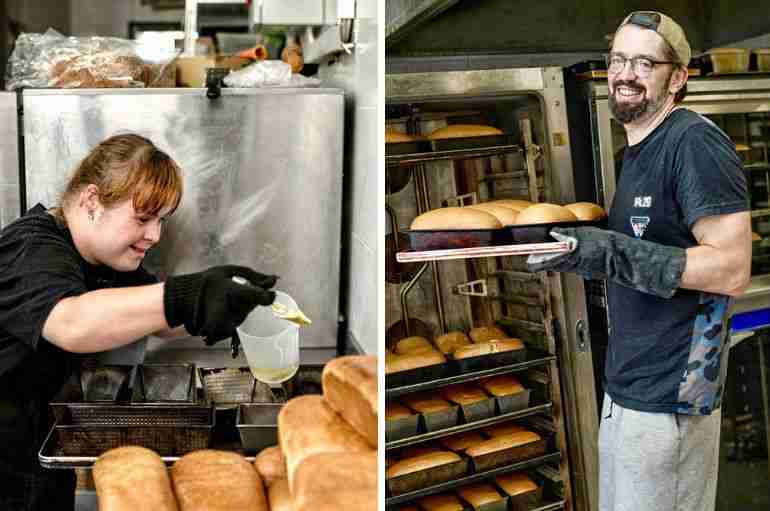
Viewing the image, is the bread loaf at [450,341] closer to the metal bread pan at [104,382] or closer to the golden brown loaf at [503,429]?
the golden brown loaf at [503,429]

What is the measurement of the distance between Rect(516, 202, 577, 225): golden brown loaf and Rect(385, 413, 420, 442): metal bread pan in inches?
16.4

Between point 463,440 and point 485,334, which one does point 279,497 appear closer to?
point 463,440

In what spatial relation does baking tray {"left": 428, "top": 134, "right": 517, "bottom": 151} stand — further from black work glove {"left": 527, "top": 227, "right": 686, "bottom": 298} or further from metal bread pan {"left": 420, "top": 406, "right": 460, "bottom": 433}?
metal bread pan {"left": 420, "top": 406, "right": 460, "bottom": 433}

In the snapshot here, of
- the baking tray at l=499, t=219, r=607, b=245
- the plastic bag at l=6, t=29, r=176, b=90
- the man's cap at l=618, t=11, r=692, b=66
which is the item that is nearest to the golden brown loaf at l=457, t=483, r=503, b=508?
the baking tray at l=499, t=219, r=607, b=245

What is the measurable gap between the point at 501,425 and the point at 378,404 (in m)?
0.23

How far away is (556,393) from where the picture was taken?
4.19ft

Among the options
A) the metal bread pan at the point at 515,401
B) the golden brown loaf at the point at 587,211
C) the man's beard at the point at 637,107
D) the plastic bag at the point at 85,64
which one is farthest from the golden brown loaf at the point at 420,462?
the plastic bag at the point at 85,64

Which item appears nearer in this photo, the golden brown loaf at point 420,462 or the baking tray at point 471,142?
the baking tray at point 471,142

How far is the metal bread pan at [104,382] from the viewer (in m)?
1.26

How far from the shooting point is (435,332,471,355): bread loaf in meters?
1.29

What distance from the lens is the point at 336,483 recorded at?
4.61 ft

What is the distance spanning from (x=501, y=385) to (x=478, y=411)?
66mm

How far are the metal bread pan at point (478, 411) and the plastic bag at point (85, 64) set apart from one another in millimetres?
888

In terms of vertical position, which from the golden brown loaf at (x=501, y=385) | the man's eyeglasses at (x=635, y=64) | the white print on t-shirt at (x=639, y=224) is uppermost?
the man's eyeglasses at (x=635, y=64)
